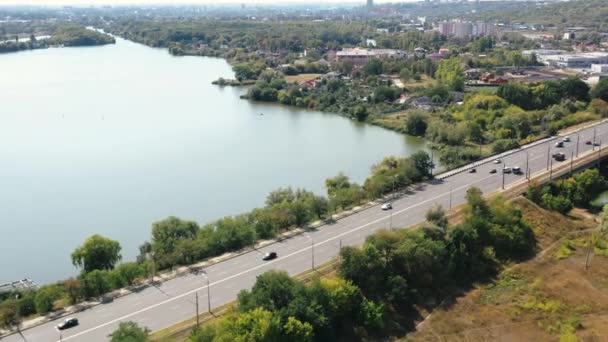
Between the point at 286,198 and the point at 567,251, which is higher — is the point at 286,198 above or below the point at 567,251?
above

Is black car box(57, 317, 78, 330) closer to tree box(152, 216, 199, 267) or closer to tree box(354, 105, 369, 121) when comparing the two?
tree box(152, 216, 199, 267)

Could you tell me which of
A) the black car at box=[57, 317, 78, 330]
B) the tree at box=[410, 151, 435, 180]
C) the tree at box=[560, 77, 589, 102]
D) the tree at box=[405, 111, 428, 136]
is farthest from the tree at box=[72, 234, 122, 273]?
the tree at box=[560, 77, 589, 102]

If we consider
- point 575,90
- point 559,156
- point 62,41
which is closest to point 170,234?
point 559,156

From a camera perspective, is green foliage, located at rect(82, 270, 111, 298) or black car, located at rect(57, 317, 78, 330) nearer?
black car, located at rect(57, 317, 78, 330)

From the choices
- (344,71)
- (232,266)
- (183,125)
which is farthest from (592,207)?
(344,71)

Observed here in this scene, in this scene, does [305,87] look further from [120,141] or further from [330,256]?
[330,256]

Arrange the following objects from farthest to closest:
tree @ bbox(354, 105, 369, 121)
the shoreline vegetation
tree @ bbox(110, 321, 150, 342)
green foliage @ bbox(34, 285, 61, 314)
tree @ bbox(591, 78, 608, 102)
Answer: the shoreline vegetation < tree @ bbox(354, 105, 369, 121) < tree @ bbox(591, 78, 608, 102) < green foliage @ bbox(34, 285, 61, 314) < tree @ bbox(110, 321, 150, 342)
